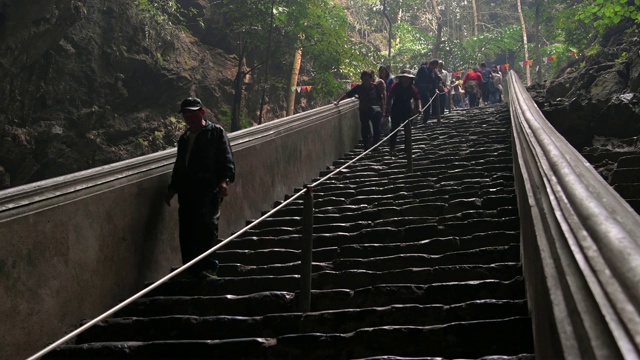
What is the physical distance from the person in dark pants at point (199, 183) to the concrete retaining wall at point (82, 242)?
36cm

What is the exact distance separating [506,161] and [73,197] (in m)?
6.07

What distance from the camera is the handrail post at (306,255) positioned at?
4496 millimetres

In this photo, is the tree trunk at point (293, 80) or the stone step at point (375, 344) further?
the tree trunk at point (293, 80)

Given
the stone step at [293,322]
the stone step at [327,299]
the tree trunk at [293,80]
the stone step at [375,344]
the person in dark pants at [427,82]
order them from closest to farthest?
1. the stone step at [375,344]
2. the stone step at [293,322]
3. the stone step at [327,299]
4. the person in dark pants at [427,82]
5. the tree trunk at [293,80]

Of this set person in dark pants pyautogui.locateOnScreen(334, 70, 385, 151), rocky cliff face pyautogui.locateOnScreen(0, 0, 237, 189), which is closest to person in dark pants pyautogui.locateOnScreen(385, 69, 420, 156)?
person in dark pants pyautogui.locateOnScreen(334, 70, 385, 151)

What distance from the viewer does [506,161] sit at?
9398 millimetres

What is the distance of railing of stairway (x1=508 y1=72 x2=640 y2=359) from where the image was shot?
138 centimetres

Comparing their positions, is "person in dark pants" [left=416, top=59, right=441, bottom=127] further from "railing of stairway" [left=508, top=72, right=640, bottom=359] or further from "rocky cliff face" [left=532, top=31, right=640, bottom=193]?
"railing of stairway" [left=508, top=72, right=640, bottom=359]

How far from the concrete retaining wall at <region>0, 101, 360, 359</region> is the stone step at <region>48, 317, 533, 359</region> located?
728 millimetres

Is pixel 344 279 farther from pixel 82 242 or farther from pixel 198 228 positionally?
pixel 82 242

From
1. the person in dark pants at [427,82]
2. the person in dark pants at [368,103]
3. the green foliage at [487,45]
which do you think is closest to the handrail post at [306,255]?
the person in dark pants at [368,103]

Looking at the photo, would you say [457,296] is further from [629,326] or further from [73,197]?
[629,326]

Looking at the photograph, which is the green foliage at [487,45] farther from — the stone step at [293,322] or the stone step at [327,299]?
the stone step at [293,322]

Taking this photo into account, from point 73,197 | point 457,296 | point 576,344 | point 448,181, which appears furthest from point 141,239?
point 576,344
